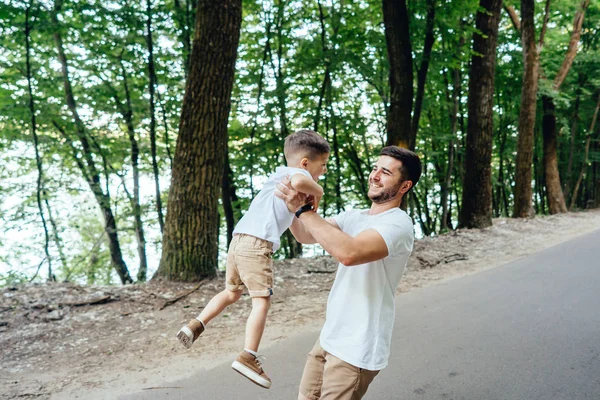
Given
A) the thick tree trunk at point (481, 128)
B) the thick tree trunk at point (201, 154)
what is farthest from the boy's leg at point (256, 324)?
the thick tree trunk at point (481, 128)

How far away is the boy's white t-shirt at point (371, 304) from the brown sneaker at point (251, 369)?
0.71 meters

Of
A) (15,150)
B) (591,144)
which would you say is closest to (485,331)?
(15,150)

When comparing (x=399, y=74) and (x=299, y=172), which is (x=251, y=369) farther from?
(x=399, y=74)

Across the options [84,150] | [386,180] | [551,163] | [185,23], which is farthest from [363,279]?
[551,163]

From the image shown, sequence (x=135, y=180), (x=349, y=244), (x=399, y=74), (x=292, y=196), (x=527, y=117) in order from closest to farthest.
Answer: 1. (x=349, y=244)
2. (x=292, y=196)
3. (x=399, y=74)
4. (x=135, y=180)
5. (x=527, y=117)

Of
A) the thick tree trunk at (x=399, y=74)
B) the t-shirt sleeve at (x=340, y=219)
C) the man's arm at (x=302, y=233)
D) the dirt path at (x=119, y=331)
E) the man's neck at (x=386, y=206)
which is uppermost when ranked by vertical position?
the thick tree trunk at (x=399, y=74)

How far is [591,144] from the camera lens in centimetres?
2791

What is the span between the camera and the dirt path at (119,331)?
4.02m

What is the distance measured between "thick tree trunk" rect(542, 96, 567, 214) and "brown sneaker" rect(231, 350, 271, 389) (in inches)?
844

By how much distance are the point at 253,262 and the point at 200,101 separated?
4279 mm

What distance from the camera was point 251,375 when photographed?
106 inches

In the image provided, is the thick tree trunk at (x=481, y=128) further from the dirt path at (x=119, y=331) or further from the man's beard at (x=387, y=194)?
the man's beard at (x=387, y=194)

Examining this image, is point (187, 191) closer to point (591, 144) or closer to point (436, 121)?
point (436, 121)

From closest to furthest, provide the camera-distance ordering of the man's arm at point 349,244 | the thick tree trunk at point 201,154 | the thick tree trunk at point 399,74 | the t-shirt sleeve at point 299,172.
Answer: the man's arm at point 349,244 < the t-shirt sleeve at point 299,172 < the thick tree trunk at point 201,154 < the thick tree trunk at point 399,74
